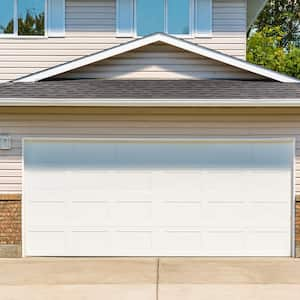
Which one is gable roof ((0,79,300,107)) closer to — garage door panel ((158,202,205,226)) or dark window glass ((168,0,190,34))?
garage door panel ((158,202,205,226))

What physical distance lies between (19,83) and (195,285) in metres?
5.41

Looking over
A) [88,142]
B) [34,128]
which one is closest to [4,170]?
[34,128]

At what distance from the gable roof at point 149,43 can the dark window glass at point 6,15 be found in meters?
2.49

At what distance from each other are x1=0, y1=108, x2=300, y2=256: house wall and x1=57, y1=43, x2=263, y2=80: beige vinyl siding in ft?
4.63

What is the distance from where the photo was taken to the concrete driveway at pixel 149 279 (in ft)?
22.4

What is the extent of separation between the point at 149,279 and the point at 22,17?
24.2ft

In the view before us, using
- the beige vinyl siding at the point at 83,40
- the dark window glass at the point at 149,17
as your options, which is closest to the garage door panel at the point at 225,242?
the beige vinyl siding at the point at 83,40

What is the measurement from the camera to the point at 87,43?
11.7m

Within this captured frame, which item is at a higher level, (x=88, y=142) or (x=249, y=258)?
(x=88, y=142)

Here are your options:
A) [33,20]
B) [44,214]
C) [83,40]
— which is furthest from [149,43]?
[44,214]

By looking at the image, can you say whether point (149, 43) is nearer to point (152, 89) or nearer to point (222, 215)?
point (152, 89)

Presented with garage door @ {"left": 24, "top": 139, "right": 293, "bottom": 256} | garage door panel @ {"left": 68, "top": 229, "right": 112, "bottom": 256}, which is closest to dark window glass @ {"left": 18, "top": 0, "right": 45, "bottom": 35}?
garage door @ {"left": 24, "top": 139, "right": 293, "bottom": 256}

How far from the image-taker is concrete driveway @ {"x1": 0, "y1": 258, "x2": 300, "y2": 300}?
6.84m

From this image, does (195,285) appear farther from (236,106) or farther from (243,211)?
(236,106)
